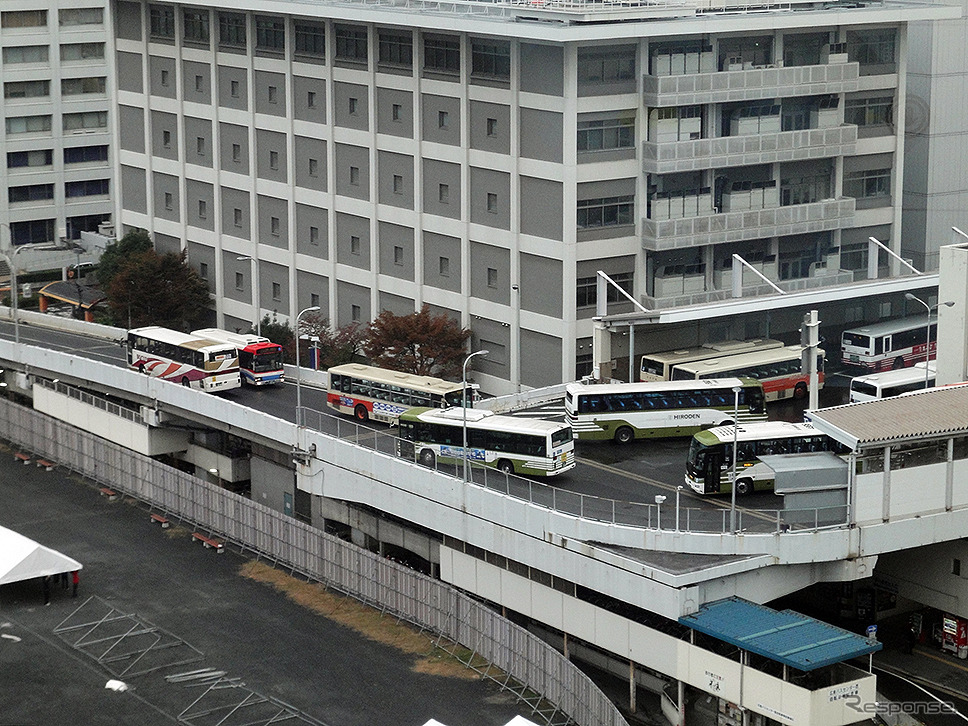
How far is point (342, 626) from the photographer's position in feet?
218

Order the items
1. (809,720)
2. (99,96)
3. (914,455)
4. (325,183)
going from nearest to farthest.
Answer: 1. (809,720)
2. (914,455)
3. (325,183)
4. (99,96)

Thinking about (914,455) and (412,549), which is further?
(412,549)

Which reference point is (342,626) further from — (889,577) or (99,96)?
(99,96)

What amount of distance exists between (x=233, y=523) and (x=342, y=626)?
1136 cm

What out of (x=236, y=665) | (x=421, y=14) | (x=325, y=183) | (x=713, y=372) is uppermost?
(x=421, y=14)

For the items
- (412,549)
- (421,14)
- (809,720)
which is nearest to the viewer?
(809,720)

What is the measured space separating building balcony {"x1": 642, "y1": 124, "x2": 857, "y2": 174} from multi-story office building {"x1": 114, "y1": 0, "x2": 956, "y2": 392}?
11cm

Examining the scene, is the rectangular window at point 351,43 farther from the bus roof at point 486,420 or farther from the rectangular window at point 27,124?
the rectangular window at point 27,124

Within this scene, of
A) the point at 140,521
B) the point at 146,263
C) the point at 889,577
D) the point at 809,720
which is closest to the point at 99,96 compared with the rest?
the point at 146,263

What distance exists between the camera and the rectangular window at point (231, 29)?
10412 cm

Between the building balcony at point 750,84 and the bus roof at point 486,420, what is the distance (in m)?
22.0

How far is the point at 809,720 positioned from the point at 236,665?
21.8 meters

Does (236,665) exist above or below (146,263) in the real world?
below

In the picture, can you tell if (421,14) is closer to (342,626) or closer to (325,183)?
(325,183)
